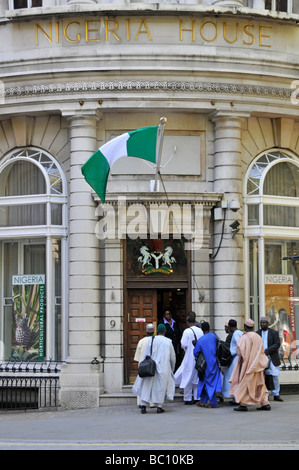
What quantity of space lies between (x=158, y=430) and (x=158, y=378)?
95.5 inches

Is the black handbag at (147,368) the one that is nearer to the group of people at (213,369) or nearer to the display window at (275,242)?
the group of people at (213,369)

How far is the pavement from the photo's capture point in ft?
42.8

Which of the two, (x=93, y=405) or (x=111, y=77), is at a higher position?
(x=111, y=77)

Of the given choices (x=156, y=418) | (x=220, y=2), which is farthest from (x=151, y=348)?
(x=220, y=2)

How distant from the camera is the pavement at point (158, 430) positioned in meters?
13.0

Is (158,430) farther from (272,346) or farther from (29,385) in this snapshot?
(29,385)

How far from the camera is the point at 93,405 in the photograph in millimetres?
19016

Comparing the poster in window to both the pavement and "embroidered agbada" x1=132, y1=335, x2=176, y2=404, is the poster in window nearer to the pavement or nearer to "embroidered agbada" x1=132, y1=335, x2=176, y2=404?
the pavement

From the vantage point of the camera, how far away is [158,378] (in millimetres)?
16969

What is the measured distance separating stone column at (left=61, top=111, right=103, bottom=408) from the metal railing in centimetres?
55

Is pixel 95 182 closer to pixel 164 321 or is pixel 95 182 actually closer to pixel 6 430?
pixel 164 321

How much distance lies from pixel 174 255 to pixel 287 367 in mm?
3795

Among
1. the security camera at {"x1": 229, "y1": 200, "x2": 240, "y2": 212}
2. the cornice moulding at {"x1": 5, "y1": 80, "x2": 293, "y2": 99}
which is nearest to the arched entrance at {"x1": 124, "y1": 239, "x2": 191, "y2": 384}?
the security camera at {"x1": 229, "y1": 200, "x2": 240, "y2": 212}

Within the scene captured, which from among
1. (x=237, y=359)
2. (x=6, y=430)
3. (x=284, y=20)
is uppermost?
(x=284, y=20)
